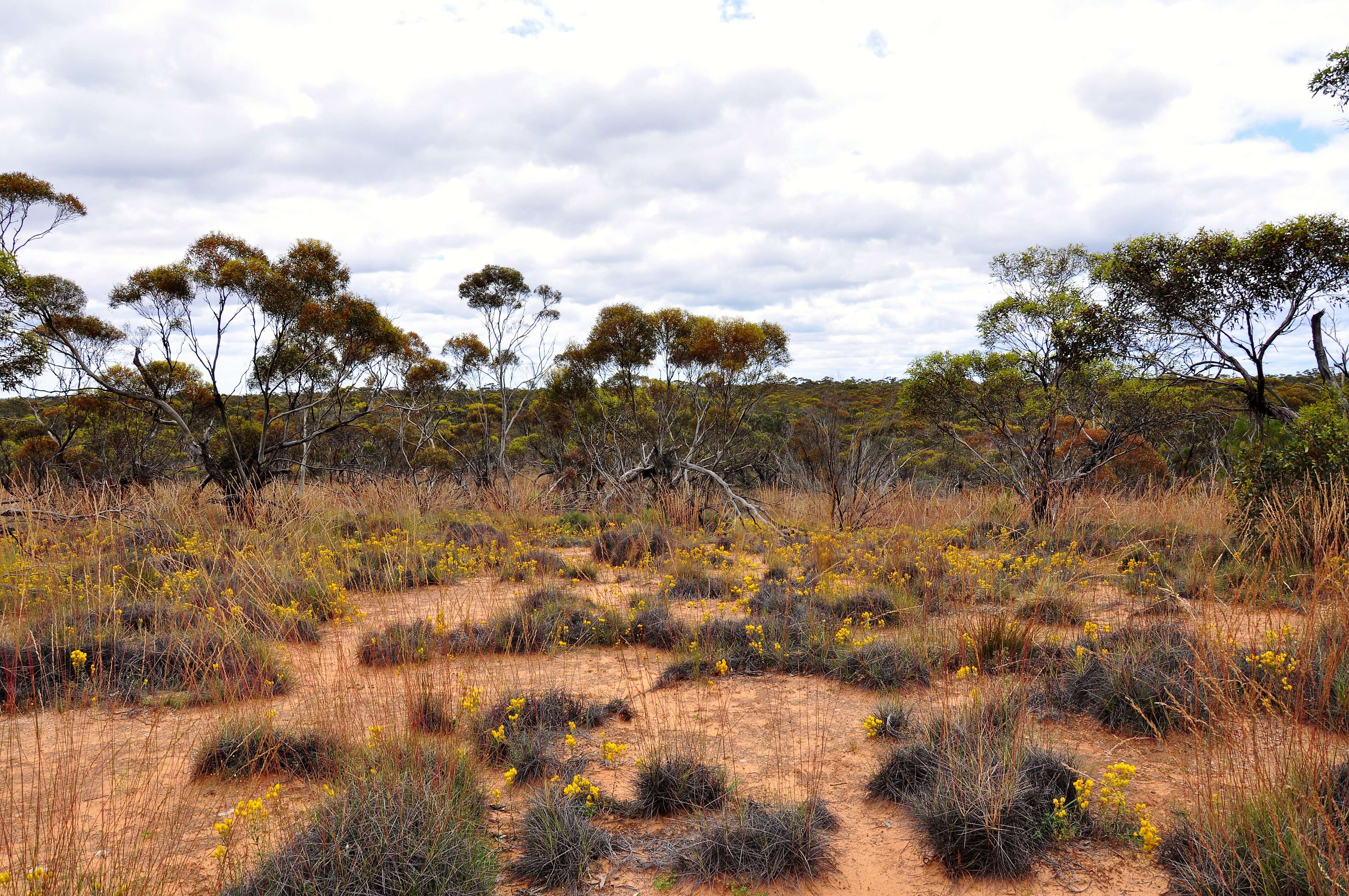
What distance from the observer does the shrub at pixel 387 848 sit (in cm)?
232

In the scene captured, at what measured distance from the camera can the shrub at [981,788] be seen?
2.70 meters

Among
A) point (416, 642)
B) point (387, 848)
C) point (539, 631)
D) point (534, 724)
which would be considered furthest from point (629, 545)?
point (387, 848)

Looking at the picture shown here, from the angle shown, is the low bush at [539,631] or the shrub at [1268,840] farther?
the low bush at [539,631]

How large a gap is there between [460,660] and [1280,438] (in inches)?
325

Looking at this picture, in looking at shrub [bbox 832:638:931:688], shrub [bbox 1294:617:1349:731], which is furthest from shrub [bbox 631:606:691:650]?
shrub [bbox 1294:617:1349:731]

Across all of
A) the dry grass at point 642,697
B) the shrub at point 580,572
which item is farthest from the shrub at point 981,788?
the shrub at point 580,572

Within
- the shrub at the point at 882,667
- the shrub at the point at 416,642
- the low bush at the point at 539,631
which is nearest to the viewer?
the shrub at the point at 416,642

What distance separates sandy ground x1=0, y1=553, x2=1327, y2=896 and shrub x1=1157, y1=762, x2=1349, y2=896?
18cm

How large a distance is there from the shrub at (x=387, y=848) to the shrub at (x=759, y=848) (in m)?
0.79

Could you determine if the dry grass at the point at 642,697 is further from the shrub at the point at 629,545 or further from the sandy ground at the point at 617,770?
the shrub at the point at 629,545

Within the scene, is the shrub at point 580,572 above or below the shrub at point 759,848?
above

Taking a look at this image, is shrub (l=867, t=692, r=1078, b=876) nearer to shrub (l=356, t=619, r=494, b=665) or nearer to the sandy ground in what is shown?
the sandy ground

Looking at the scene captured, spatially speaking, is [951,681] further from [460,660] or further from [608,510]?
[608,510]

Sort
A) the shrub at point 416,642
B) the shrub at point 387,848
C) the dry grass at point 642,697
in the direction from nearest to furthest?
the shrub at point 387,848, the dry grass at point 642,697, the shrub at point 416,642
